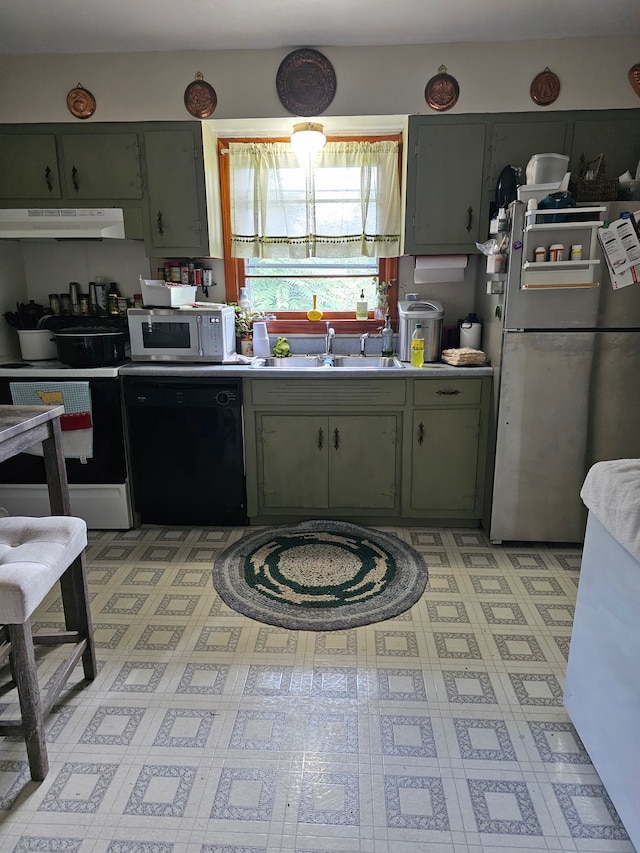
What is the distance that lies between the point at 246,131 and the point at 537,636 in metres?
3.10

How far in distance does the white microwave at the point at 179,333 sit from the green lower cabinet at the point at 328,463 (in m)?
0.48

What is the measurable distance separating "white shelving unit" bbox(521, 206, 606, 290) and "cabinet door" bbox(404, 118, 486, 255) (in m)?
0.49

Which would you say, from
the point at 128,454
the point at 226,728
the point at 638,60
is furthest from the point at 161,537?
the point at 638,60

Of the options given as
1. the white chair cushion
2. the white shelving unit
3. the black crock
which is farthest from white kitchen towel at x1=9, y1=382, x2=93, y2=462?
the white shelving unit

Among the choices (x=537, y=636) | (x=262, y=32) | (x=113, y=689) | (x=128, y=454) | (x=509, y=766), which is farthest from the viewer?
(x=128, y=454)

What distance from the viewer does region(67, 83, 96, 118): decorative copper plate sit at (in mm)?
3029

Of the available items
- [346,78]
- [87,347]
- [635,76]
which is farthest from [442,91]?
[87,347]

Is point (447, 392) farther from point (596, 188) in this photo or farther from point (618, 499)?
point (618, 499)

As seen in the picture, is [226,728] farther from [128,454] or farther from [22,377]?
[22,377]

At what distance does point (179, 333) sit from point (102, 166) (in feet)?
3.34

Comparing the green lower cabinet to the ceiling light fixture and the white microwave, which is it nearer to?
the white microwave

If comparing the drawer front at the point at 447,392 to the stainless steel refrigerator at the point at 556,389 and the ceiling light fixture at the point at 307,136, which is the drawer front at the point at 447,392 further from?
the ceiling light fixture at the point at 307,136

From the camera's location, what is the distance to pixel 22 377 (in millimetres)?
2797

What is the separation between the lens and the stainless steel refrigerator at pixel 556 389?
2498 mm
